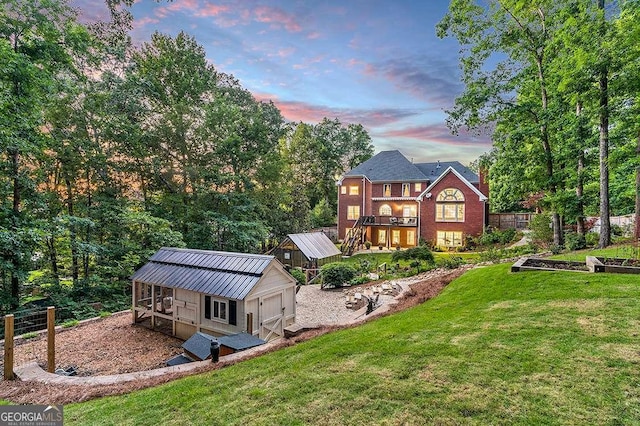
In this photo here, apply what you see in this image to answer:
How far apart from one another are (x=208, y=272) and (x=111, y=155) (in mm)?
11991

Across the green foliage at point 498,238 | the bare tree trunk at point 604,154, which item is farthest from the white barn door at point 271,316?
the green foliage at point 498,238

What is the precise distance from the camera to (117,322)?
12.3 m

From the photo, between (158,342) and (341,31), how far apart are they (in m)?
15.2

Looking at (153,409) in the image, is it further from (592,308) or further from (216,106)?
(216,106)

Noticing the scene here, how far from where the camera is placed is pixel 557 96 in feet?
48.7

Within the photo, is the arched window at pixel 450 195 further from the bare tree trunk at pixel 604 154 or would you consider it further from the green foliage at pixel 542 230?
the bare tree trunk at pixel 604 154

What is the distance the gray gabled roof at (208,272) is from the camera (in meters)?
9.70

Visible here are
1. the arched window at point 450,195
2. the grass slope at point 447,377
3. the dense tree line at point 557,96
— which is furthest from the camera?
the arched window at point 450,195

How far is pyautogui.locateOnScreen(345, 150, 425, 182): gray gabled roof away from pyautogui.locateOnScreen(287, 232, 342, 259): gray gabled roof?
1193 centimetres

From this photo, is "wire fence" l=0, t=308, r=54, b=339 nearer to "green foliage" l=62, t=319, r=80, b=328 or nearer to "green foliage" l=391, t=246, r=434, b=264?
"green foliage" l=62, t=319, r=80, b=328

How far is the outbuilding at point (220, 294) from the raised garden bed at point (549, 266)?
742cm

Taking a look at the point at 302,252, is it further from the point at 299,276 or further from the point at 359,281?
the point at 359,281

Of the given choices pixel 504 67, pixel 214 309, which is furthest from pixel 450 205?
pixel 214 309

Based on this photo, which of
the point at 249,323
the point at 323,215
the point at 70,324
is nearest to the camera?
the point at 249,323
